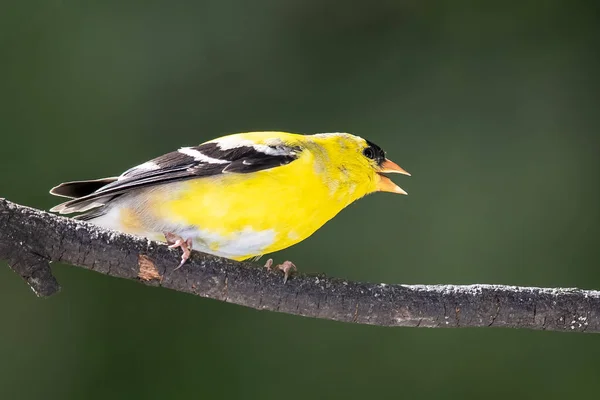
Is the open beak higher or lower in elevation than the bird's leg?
higher

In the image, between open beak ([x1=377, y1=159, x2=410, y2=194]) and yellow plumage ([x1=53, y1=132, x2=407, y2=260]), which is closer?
yellow plumage ([x1=53, y1=132, x2=407, y2=260])

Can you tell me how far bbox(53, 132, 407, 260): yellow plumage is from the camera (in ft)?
7.93

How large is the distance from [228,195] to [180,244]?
299mm

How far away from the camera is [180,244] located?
7.18 ft

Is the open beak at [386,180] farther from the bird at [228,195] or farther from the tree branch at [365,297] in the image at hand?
the tree branch at [365,297]

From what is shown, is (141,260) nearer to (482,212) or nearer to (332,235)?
(332,235)

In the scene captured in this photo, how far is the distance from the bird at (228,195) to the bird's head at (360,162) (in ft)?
0.07

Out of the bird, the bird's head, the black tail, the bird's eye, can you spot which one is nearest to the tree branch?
the bird

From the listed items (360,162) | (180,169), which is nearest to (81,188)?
(180,169)

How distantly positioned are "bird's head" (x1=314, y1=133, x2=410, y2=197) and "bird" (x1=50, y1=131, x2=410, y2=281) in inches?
0.8

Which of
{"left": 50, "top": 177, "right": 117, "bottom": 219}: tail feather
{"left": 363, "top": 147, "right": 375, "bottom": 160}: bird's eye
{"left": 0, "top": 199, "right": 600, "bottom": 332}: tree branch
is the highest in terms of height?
{"left": 363, "top": 147, "right": 375, "bottom": 160}: bird's eye

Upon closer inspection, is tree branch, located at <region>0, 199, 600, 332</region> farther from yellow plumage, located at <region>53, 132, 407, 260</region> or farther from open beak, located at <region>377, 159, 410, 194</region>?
open beak, located at <region>377, 159, 410, 194</region>

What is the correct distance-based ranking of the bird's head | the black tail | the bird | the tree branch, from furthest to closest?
the bird's head → the black tail → the bird → the tree branch

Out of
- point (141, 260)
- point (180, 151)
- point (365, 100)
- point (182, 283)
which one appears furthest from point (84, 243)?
point (365, 100)
